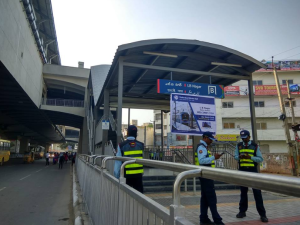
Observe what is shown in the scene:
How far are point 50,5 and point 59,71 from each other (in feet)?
28.9

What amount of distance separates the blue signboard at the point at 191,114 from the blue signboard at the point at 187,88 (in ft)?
1.02

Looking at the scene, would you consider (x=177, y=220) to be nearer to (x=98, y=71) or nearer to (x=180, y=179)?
(x=180, y=179)

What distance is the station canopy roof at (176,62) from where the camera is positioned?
31.3 feet

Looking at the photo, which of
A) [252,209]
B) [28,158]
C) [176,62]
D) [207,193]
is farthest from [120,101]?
[28,158]

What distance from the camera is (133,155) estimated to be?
174 inches

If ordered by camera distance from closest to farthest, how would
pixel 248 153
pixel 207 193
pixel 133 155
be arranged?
pixel 207 193 < pixel 133 155 < pixel 248 153

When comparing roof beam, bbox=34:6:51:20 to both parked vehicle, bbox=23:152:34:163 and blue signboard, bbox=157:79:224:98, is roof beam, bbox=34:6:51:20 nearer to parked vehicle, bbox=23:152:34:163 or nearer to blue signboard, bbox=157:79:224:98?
parked vehicle, bbox=23:152:34:163

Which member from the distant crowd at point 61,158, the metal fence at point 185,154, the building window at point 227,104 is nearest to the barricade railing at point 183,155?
the metal fence at point 185,154

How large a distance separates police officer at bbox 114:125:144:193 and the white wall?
13.2 metres

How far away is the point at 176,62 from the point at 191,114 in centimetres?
271

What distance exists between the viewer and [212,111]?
35.2ft

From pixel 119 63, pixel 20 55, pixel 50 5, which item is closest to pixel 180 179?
pixel 119 63

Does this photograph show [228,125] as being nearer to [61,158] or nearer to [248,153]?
[61,158]

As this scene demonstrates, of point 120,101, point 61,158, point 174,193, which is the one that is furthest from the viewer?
point 61,158
